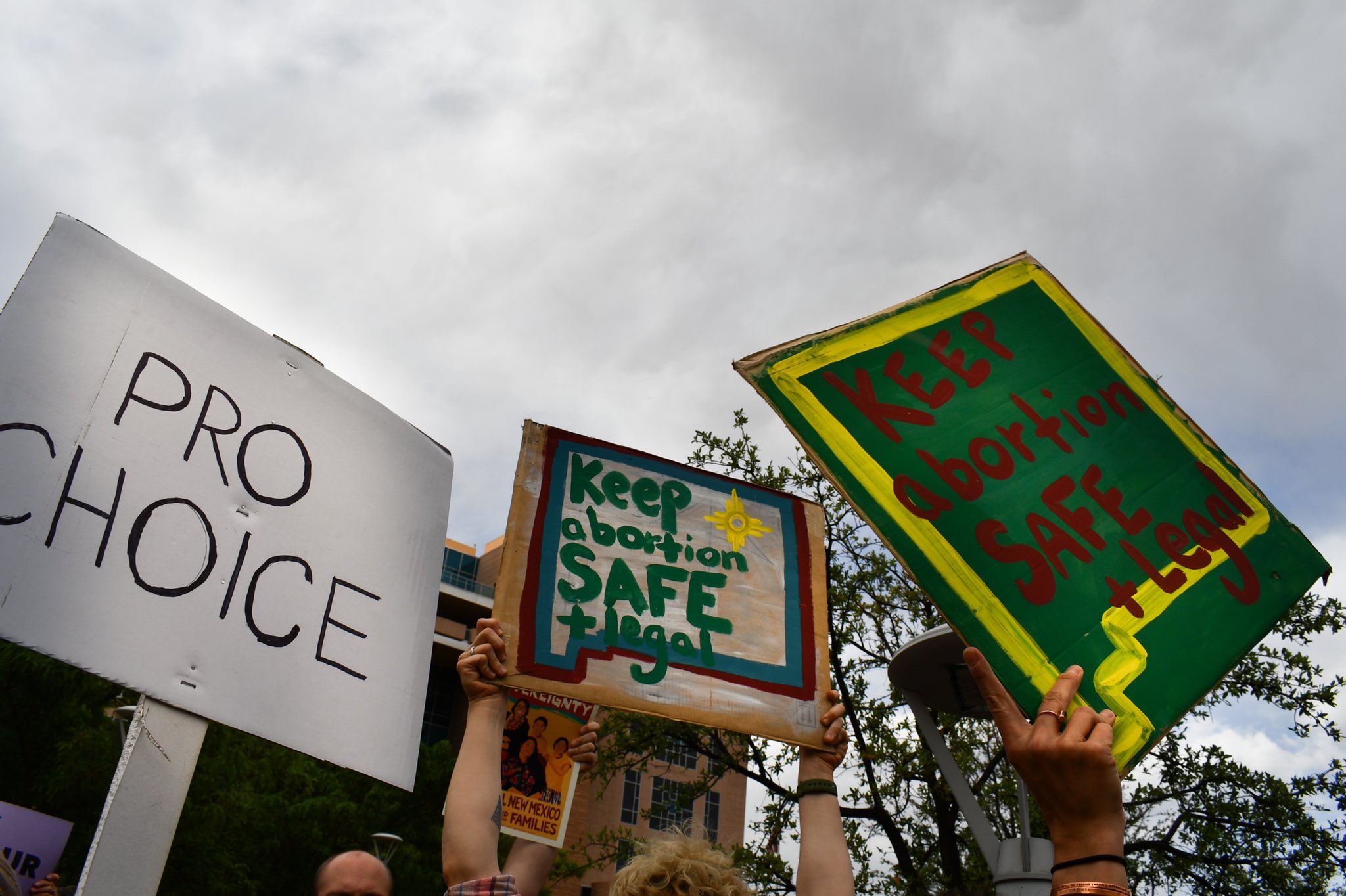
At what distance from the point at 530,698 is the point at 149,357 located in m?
2.48

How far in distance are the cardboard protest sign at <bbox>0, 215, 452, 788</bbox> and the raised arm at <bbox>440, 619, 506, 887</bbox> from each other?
59 cm

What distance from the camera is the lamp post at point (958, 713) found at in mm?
5535

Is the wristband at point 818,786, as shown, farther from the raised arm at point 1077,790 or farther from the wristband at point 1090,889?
the wristband at point 1090,889

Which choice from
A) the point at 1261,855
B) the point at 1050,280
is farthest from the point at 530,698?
the point at 1261,855

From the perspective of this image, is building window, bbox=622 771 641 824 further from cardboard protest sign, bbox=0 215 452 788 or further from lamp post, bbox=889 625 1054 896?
cardboard protest sign, bbox=0 215 452 788

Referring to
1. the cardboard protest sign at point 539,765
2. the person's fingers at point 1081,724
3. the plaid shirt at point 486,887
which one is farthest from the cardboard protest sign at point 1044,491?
the cardboard protest sign at point 539,765

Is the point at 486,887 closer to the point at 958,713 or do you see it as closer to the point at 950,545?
the point at 950,545

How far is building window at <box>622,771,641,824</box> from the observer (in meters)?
36.0

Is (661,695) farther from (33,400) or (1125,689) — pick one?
(33,400)

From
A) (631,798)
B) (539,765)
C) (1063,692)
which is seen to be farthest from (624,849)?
(631,798)

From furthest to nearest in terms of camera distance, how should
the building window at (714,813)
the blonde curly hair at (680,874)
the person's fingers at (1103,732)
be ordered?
the building window at (714,813), the blonde curly hair at (680,874), the person's fingers at (1103,732)

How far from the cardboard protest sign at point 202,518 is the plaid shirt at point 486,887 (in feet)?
3.02

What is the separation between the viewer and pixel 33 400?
2.44 meters

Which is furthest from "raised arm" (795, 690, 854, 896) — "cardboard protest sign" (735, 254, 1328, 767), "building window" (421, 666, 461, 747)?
"building window" (421, 666, 461, 747)
